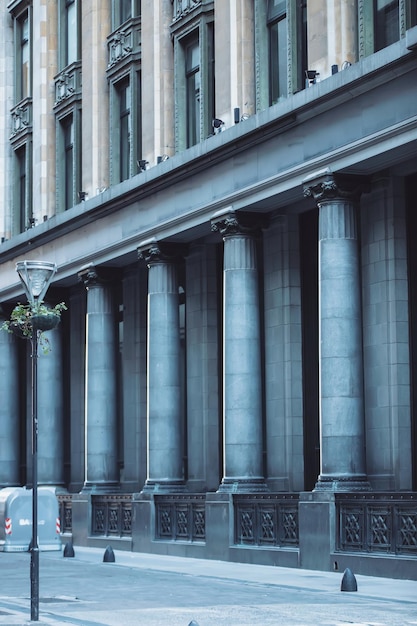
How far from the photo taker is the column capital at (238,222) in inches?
1287

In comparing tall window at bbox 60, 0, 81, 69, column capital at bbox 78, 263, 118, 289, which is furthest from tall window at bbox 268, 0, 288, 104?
tall window at bbox 60, 0, 81, 69

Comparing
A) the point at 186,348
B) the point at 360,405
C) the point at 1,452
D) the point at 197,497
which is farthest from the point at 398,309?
the point at 1,452

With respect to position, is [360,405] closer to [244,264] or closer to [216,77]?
[244,264]

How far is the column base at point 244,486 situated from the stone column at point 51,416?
13.9 meters

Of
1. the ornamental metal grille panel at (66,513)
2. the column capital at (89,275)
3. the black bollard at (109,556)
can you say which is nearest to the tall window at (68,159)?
the column capital at (89,275)

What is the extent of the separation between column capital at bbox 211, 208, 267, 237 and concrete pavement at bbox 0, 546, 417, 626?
26.1 feet

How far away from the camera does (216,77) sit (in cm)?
3450

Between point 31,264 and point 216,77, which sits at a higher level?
point 216,77

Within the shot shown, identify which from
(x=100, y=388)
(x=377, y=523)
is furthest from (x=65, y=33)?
(x=377, y=523)

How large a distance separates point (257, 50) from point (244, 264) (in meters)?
5.36

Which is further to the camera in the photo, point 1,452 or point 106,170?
point 1,452

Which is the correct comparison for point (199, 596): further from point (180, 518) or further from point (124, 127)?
Answer: point (124, 127)

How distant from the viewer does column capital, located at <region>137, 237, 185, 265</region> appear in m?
36.7

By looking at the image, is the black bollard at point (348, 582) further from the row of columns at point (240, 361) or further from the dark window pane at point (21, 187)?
the dark window pane at point (21, 187)
